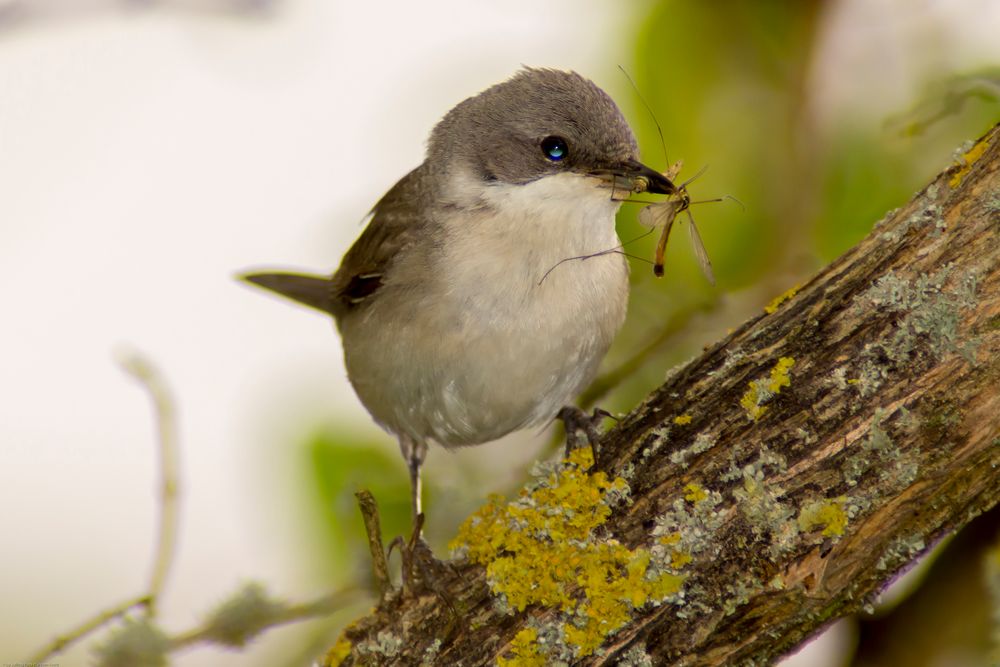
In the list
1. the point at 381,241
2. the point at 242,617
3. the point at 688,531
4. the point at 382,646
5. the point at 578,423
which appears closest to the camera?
the point at 688,531

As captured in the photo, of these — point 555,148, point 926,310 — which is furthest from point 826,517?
point 555,148

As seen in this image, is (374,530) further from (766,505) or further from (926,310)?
(926,310)

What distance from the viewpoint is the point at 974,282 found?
2.32 meters

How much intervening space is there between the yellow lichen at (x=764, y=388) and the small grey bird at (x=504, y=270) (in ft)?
2.92

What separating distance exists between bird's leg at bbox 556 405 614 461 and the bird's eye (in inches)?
36.3

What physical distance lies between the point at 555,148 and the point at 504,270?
0.54 metres

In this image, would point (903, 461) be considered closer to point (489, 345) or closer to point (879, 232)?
point (879, 232)

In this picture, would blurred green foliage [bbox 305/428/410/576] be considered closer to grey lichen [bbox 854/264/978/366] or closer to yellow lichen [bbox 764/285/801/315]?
yellow lichen [bbox 764/285/801/315]

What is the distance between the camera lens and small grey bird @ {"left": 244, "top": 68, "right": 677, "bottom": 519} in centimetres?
336

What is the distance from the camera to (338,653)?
9.59ft

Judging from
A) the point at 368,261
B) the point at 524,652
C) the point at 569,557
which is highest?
the point at 368,261

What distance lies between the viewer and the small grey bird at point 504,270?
336 centimetres

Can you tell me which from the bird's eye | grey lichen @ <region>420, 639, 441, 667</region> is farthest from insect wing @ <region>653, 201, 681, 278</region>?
grey lichen @ <region>420, 639, 441, 667</region>

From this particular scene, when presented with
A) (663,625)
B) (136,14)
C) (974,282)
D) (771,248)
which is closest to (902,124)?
(771,248)
